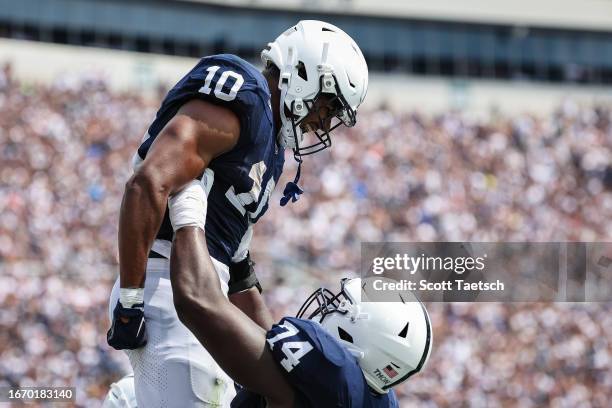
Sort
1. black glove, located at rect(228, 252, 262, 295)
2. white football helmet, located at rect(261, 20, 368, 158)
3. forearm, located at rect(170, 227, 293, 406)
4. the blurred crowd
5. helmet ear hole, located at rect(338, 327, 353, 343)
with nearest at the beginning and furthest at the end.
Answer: forearm, located at rect(170, 227, 293, 406) → helmet ear hole, located at rect(338, 327, 353, 343) → white football helmet, located at rect(261, 20, 368, 158) → black glove, located at rect(228, 252, 262, 295) → the blurred crowd

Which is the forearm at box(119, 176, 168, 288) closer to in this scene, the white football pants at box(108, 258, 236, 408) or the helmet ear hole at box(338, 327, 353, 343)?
the white football pants at box(108, 258, 236, 408)

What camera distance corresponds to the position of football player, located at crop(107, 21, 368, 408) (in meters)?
3.27

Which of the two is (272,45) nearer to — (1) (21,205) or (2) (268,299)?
(2) (268,299)

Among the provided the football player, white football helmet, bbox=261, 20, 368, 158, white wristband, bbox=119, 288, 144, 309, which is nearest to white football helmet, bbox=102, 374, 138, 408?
the football player

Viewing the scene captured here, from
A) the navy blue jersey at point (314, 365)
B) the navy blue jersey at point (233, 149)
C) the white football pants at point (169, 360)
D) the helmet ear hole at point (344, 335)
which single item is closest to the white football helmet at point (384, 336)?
the helmet ear hole at point (344, 335)

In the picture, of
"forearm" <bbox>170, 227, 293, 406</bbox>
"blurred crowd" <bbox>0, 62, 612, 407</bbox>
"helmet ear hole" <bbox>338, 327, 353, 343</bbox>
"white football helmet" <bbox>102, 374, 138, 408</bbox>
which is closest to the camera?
"forearm" <bbox>170, 227, 293, 406</bbox>

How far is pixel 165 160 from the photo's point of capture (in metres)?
3.26

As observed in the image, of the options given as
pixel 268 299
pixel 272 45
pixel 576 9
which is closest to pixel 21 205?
pixel 268 299

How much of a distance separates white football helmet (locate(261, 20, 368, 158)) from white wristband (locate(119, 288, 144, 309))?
860 mm

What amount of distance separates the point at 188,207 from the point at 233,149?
36 cm

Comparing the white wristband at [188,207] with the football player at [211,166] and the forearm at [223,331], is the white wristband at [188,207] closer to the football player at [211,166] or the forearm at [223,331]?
the football player at [211,166]

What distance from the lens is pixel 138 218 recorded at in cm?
322

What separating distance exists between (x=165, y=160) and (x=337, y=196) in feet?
41.6

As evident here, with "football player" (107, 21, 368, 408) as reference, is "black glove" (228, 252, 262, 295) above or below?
below
